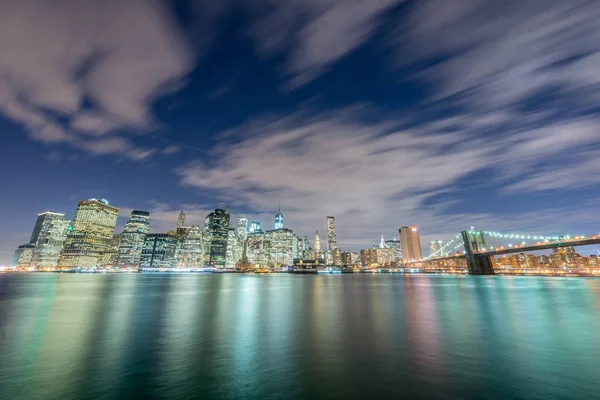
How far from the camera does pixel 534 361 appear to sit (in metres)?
15.3

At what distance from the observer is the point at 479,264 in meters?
164

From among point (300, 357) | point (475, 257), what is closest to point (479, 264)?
point (475, 257)

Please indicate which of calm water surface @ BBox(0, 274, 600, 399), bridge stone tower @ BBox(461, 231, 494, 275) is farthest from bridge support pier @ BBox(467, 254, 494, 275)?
calm water surface @ BBox(0, 274, 600, 399)

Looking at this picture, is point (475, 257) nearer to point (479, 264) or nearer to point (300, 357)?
point (479, 264)

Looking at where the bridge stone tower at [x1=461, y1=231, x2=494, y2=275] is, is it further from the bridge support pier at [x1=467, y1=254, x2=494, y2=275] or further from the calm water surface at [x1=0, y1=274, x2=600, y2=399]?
the calm water surface at [x1=0, y1=274, x2=600, y2=399]

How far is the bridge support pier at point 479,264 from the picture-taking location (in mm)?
162875

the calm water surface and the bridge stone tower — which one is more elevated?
the bridge stone tower

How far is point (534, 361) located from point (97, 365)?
77.8 ft

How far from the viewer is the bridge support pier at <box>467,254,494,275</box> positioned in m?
163

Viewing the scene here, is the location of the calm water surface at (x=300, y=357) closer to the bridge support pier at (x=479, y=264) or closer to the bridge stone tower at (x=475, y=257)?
the bridge stone tower at (x=475, y=257)

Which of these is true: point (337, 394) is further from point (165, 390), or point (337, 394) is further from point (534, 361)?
point (534, 361)

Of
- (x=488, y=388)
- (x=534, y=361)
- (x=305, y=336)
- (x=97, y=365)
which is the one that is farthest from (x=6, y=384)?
(x=534, y=361)

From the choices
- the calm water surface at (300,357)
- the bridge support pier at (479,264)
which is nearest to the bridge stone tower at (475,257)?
the bridge support pier at (479,264)

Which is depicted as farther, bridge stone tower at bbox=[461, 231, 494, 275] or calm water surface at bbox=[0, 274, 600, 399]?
bridge stone tower at bbox=[461, 231, 494, 275]
